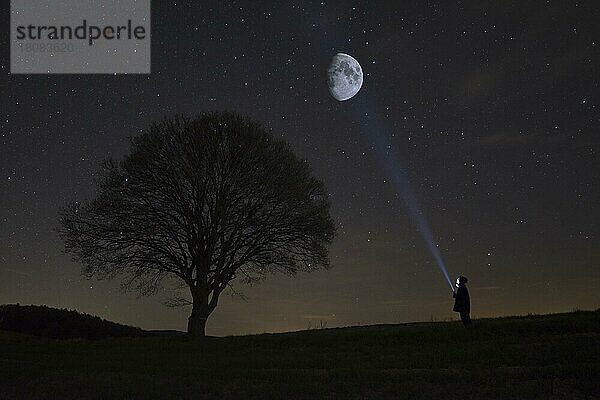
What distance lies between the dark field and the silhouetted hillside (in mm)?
12399

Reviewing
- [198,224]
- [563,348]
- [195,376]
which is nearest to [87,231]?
[198,224]

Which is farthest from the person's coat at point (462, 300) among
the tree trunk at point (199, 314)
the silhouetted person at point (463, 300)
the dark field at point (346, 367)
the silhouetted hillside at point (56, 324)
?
the silhouetted hillside at point (56, 324)

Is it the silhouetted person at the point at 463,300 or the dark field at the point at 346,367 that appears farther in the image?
the silhouetted person at the point at 463,300

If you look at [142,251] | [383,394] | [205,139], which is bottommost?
[383,394]

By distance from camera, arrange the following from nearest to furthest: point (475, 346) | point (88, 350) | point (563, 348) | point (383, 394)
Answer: point (383, 394) → point (563, 348) → point (475, 346) → point (88, 350)

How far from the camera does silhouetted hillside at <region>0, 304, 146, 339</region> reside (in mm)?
38969

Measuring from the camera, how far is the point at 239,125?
33.6 meters

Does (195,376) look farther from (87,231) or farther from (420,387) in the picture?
(87,231)

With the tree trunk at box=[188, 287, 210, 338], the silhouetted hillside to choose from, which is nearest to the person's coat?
the tree trunk at box=[188, 287, 210, 338]

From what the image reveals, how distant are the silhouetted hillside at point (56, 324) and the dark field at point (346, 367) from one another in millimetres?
12399

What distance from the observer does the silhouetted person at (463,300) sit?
25406mm

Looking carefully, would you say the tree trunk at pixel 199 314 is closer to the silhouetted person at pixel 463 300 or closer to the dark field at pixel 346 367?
the dark field at pixel 346 367

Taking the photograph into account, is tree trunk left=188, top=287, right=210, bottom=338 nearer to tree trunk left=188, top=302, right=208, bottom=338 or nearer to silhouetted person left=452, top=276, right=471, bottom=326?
tree trunk left=188, top=302, right=208, bottom=338

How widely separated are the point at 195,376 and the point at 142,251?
756 inches
